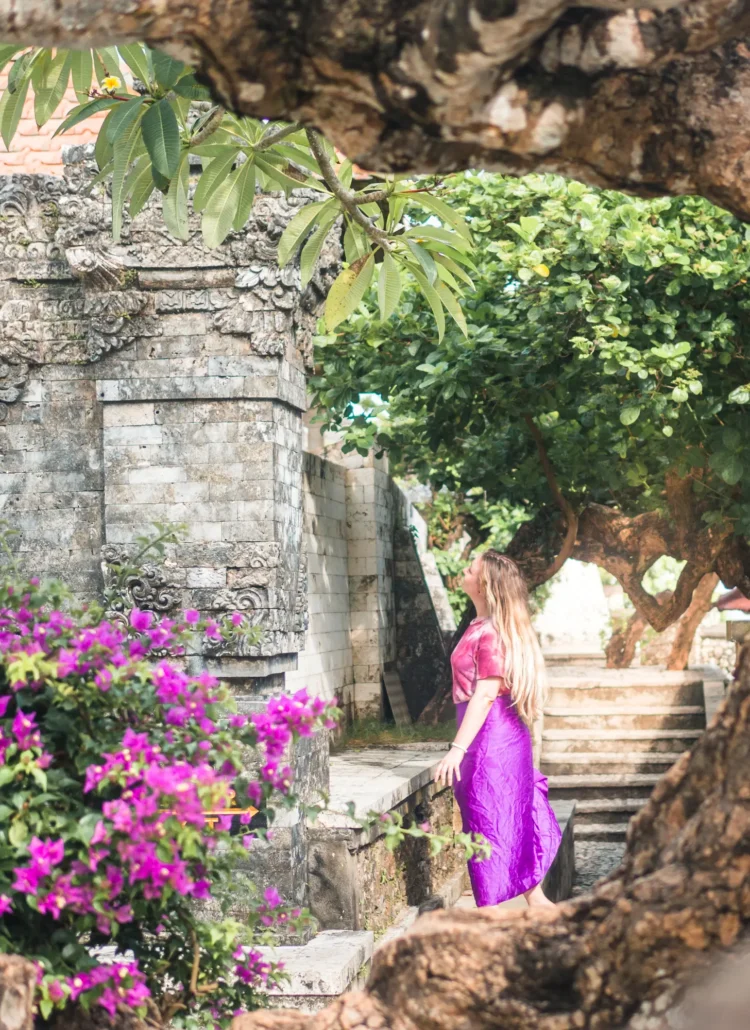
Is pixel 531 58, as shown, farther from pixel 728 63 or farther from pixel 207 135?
pixel 207 135

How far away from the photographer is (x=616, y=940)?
2.38 meters

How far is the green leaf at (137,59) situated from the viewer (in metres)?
3.85

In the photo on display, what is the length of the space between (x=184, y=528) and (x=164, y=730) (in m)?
0.95

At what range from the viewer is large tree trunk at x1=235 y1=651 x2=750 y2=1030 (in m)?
2.29

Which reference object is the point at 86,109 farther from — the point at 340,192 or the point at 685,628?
the point at 685,628

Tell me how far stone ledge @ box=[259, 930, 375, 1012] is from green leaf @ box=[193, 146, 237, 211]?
10.4ft

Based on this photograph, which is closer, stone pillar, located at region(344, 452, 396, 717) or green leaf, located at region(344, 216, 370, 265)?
green leaf, located at region(344, 216, 370, 265)

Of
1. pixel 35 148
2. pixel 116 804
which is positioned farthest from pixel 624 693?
pixel 116 804

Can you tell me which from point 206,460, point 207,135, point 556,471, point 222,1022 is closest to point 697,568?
point 556,471

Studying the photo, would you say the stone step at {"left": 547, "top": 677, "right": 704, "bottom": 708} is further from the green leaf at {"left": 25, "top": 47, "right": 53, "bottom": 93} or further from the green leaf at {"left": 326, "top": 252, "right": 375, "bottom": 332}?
the green leaf at {"left": 25, "top": 47, "right": 53, "bottom": 93}

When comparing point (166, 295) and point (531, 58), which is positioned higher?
point (166, 295)

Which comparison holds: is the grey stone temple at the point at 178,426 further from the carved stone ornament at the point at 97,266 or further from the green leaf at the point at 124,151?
the green leaf at the point at 124,151

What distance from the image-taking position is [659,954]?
230cm

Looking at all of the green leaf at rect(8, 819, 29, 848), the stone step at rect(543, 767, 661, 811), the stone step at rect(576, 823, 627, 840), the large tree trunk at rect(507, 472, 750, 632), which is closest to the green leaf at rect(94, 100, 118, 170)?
the green leaf at rect(8, 819, 29, 848)
